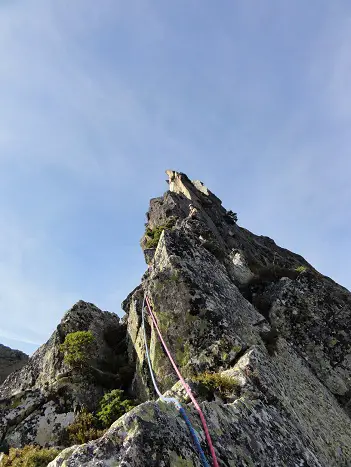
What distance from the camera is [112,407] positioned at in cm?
1486

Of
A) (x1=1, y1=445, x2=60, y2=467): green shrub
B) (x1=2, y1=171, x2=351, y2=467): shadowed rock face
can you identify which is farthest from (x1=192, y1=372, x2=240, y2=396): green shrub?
(x1=1, y1=445, x2=60, y2=467): green shrub

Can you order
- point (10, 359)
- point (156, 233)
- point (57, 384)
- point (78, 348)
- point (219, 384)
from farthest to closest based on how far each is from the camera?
point (10, 359) → point (156, 233) → point (78, 348) → point (57, 384) → point (219, 384)

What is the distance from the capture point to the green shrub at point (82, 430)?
1284 centimetres

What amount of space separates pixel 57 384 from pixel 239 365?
33.2ft

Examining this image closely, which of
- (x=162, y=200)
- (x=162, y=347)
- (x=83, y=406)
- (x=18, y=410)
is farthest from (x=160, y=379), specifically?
(x=162, y=200)

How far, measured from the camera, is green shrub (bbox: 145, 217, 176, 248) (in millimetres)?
42469

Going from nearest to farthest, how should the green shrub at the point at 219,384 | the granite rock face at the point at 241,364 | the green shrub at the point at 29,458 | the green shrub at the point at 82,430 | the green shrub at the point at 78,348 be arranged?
1. the granite rock face at the point at 241,364
2. the green shrub at the point at 29,458
3. the green shrub at the point at 219,384
4. the green shrub at the point at 82,430
5. the green shrub at the point at 78,348

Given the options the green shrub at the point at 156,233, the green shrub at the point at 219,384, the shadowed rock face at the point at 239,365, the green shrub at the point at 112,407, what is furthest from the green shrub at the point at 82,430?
the green shrub at the point at 156,233

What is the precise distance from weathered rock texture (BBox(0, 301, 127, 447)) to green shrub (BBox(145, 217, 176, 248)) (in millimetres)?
18383

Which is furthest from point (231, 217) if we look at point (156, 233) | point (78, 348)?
point (78, 348)

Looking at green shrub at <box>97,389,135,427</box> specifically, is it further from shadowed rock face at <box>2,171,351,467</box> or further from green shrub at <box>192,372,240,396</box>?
green shrub at <box>192,372,240,396</box>

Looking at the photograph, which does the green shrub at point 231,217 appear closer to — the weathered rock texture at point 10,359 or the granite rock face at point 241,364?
the granite rock face at point 241,364

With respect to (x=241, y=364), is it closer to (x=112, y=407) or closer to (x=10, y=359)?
(x=112, y=407)

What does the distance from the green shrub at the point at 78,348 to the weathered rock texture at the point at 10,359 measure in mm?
26452
